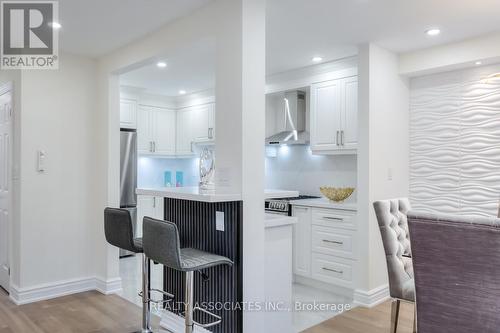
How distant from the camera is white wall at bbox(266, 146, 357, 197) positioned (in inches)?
176

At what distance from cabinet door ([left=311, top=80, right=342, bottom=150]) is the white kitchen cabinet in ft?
9.38

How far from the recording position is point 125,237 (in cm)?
266

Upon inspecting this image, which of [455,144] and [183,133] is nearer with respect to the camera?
[455,144]

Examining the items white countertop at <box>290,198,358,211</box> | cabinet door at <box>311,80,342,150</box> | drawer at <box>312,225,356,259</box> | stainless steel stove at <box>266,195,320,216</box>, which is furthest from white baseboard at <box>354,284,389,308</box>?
cabinet door at <box>311,80,342,150</box>

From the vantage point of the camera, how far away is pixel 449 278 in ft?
5.33

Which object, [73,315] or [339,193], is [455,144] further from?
[73,315]

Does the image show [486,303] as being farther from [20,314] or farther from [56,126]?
[56,126]

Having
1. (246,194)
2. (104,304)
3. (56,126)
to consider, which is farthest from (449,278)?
(56,126)

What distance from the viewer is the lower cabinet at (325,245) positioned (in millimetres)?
3777

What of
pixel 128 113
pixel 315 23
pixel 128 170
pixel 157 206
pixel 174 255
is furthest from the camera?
A: pixel 157 206

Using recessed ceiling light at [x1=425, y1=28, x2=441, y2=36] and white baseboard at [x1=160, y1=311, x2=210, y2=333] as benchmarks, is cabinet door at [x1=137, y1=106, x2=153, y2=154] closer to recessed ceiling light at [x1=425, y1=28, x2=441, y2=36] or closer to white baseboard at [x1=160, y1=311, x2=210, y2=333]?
white baseboard at [x1=160, y1=311, x2=210, y2=333]

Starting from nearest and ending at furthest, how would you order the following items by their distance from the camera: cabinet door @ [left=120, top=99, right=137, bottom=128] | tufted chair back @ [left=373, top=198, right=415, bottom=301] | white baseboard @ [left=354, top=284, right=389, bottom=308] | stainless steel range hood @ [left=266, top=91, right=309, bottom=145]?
1. tufted chair back @ [left=373, top=198, right=415, bottom=301]
2. white baseboard @ [left=354, top=284, right=389, bottom=308]
3. stainless steel range hood @ [left=266, top=91, right=309, bottom=145]
4. cabinet door @ [left=120, top=99, right=137, bottom=128]

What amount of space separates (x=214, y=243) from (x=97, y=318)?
57.8 inches

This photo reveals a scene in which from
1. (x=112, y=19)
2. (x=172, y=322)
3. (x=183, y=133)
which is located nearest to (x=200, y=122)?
(x=183, y=133)
